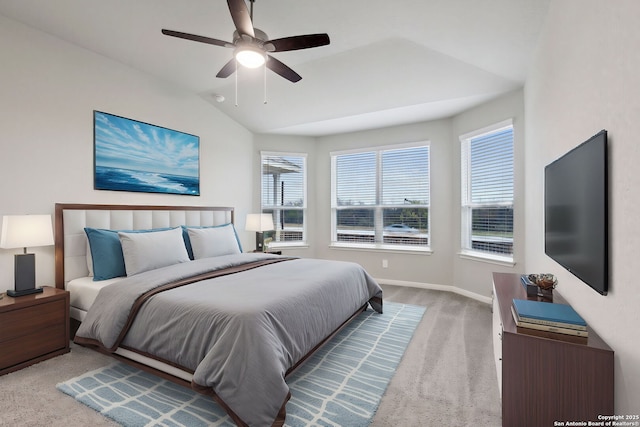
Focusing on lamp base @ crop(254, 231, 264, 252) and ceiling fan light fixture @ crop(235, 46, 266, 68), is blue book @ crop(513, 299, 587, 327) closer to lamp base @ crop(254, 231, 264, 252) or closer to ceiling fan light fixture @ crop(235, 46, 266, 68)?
ceiling fan light fixture @ crop(235, 46, 266, 68)

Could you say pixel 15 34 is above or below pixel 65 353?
above

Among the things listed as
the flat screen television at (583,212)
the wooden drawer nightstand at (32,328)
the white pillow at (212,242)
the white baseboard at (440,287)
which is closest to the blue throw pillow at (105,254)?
the wooden drawer nightstand at (32,328)

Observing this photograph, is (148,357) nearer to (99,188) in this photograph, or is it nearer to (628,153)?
(99,188)

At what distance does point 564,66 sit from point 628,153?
1119mm

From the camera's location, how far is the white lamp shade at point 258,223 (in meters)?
4.60

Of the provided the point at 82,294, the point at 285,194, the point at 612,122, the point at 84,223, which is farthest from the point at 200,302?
the point at 285,194

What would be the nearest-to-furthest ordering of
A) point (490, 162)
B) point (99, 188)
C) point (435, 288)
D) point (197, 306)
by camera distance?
point (197, 306) < point (99, 188) < point (490, 162) < point (435, 288)

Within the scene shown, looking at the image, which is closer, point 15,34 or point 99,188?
point 15,34

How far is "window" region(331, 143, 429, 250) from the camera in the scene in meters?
4.83

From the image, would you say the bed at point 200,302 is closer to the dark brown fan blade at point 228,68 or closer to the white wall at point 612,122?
the white wall at point 612,122

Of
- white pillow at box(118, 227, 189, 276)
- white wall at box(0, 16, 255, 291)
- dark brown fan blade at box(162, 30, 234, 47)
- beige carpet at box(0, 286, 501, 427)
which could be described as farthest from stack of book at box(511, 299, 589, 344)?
white wall at box(0, 16, 255, 291)

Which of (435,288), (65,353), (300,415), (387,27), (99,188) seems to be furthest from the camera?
(435,288)

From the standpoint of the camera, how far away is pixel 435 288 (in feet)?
15.2

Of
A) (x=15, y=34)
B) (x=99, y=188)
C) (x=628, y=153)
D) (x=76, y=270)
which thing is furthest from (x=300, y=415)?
(x=15, y=34)
